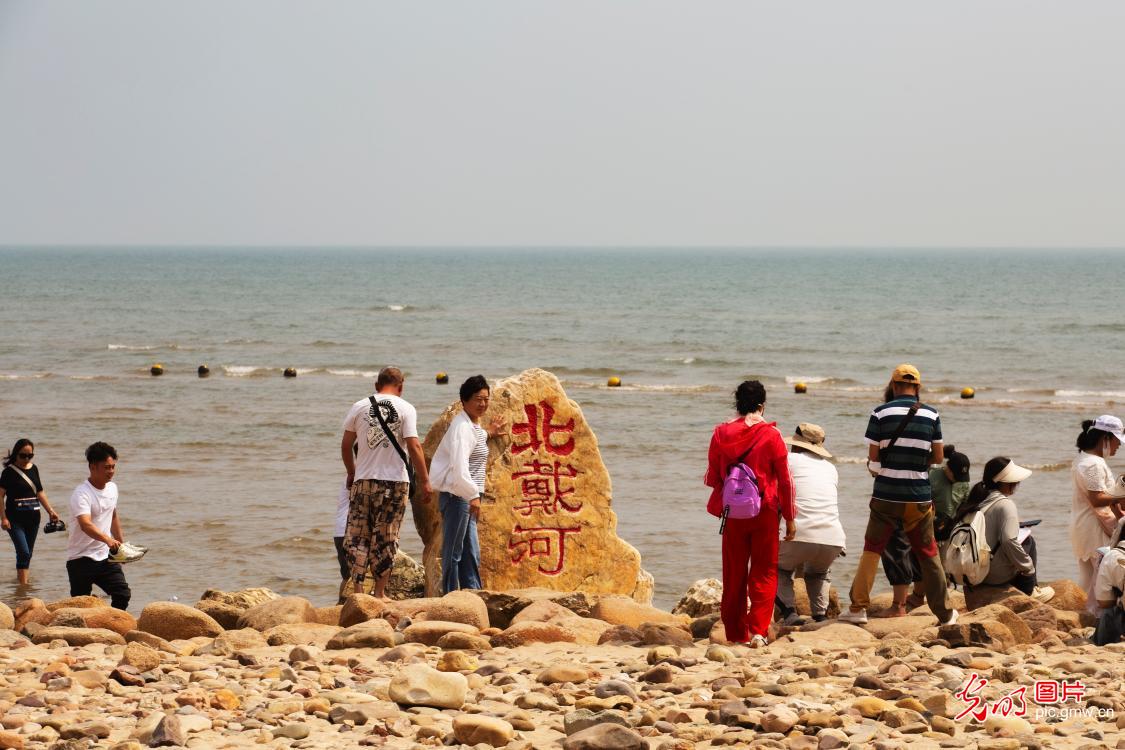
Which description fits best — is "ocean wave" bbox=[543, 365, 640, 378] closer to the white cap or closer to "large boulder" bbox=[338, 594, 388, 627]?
the white cap

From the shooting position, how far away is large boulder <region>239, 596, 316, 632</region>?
8414mm

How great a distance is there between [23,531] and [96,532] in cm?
300

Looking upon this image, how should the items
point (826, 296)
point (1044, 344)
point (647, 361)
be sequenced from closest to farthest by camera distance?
point (647, 361) < point (1044, 344) < point (826, 296)

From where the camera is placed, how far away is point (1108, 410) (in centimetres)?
2648

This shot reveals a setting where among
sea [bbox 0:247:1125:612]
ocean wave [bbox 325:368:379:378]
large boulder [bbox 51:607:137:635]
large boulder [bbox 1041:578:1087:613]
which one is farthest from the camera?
ocean wave [bbox 325:368:379:378]

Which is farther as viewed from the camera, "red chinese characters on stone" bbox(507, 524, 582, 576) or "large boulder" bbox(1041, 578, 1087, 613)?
"red chinese characters on stone" bbox(507, 524, 582, 576)

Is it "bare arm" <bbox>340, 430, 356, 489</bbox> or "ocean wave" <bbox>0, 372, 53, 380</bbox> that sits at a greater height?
"bare arm" <bbox>340, 430, 356, 489</bbox>

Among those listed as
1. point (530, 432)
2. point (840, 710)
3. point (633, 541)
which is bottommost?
point (633, 541)

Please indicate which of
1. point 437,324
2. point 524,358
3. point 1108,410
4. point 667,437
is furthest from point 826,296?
point 667,437

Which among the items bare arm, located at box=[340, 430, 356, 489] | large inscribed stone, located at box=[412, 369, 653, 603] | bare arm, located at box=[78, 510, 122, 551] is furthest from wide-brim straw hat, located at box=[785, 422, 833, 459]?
bare arm, located at box=[78, 510, 122, 551]

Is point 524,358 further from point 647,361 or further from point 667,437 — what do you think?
point 667,437

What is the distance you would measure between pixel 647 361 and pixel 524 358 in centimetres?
409

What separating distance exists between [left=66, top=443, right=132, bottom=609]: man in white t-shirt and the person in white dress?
6592mm

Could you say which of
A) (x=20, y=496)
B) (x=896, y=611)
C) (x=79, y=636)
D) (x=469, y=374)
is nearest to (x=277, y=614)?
(x=79, y=636)
